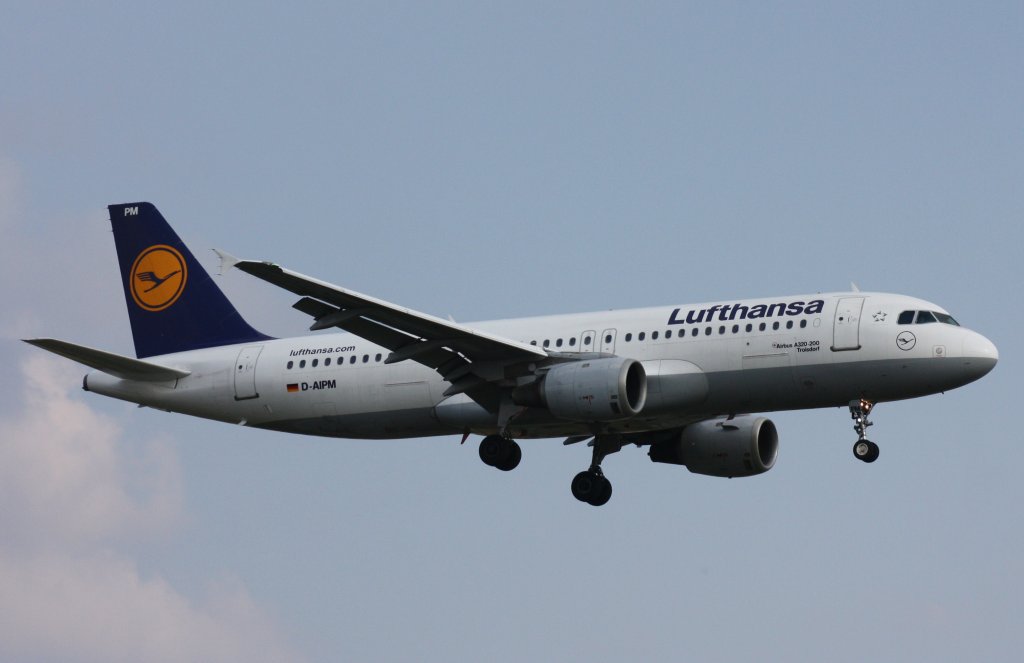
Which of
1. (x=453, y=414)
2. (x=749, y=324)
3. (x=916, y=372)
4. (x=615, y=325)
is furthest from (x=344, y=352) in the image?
(x=916, y=372)

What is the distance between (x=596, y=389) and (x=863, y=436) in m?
6.26

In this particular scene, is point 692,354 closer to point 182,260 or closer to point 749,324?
point 749,324

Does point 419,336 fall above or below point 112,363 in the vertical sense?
below

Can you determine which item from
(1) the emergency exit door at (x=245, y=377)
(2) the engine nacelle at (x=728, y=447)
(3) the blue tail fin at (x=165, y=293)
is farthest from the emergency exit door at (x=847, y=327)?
(3) the blue tail fin at (x=165, y=293)

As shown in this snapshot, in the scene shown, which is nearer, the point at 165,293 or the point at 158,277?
the point at 165,293

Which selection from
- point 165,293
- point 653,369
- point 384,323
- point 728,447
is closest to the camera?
point 384,323

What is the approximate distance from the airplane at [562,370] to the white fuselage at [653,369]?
40mm

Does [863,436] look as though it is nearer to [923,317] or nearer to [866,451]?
[866,451]

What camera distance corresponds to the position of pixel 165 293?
48000mm

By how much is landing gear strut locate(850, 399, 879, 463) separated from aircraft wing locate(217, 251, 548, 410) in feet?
23.8

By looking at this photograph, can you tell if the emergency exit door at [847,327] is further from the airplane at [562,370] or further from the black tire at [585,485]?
the black tire at [585,485]

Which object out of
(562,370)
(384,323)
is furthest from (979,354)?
(384,323)

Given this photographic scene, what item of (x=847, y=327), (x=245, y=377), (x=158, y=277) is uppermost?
(x=158, y=277)

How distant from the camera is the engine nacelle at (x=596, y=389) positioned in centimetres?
3828
